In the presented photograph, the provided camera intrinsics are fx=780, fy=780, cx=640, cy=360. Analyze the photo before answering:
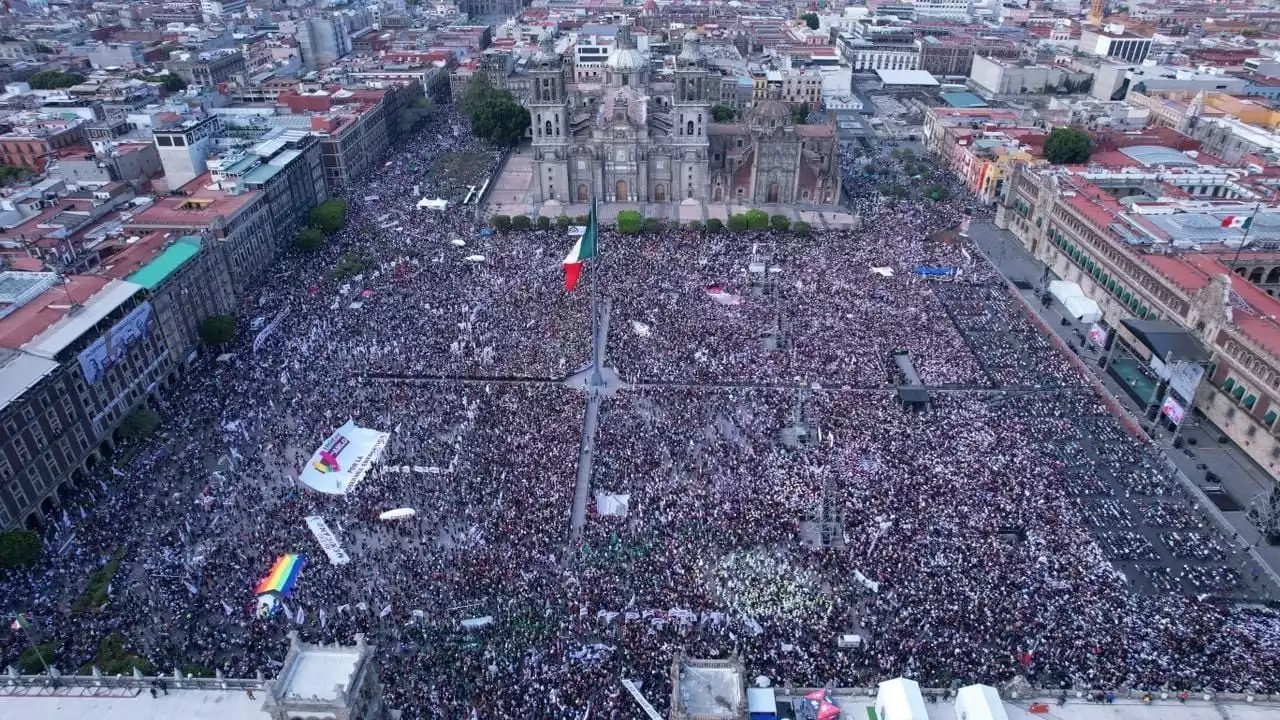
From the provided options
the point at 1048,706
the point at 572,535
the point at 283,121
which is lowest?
the point at 572,535

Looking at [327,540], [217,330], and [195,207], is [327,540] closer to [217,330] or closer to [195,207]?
[217,330]

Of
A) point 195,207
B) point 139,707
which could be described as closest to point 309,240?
point 195,207

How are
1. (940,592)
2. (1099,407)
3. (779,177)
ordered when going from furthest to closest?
(779,177), (1099,407), (940,592)

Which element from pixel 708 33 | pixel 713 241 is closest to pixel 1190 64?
pixel 708 33

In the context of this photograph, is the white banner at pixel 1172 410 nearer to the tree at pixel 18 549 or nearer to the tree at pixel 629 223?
the tree at pixel 629 223

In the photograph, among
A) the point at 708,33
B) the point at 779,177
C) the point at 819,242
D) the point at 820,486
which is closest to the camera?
the point at 820,486

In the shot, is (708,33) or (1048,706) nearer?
(1048,706)

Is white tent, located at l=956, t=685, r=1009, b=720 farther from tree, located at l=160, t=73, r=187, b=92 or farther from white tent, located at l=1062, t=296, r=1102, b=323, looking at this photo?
tree, located at l=160, t=73, r=187, b=92

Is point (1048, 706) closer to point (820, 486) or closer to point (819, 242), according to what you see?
point (820, 486)
